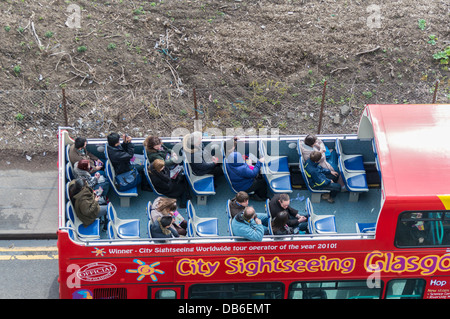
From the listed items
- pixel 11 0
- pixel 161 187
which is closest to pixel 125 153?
pixel 161 187

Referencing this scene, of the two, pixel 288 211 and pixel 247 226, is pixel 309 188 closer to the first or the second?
pixel 288 211

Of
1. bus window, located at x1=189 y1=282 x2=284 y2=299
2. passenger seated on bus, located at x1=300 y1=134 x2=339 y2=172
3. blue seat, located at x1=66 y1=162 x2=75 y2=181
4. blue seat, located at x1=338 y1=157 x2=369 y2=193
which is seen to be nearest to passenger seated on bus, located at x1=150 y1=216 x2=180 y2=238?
bus window, located at x1=189 y1=282 x2=284 y2=299

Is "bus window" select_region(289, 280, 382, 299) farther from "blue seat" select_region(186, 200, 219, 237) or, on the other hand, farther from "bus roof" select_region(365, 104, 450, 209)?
"bus roof" select_region(365, 104, 450, 209)

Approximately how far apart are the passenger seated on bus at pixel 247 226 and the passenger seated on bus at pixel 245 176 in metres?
1.41

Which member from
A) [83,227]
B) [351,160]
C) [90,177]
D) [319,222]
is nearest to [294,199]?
[319,222]

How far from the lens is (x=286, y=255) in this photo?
30.3 feet

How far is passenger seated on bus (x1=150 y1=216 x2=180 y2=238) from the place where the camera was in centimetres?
937

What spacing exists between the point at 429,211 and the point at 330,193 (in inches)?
105

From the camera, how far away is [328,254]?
924cm

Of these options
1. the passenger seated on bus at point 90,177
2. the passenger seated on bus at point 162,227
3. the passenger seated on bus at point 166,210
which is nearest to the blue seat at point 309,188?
the passenger seated on bus at point 166,210

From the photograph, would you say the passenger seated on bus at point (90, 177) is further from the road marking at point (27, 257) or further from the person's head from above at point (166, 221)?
the road marking at point (27, 257)

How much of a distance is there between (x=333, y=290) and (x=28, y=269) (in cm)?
614

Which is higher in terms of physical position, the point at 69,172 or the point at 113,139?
the point at 113,139

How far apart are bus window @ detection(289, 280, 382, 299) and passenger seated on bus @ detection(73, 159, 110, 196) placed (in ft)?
12.4
